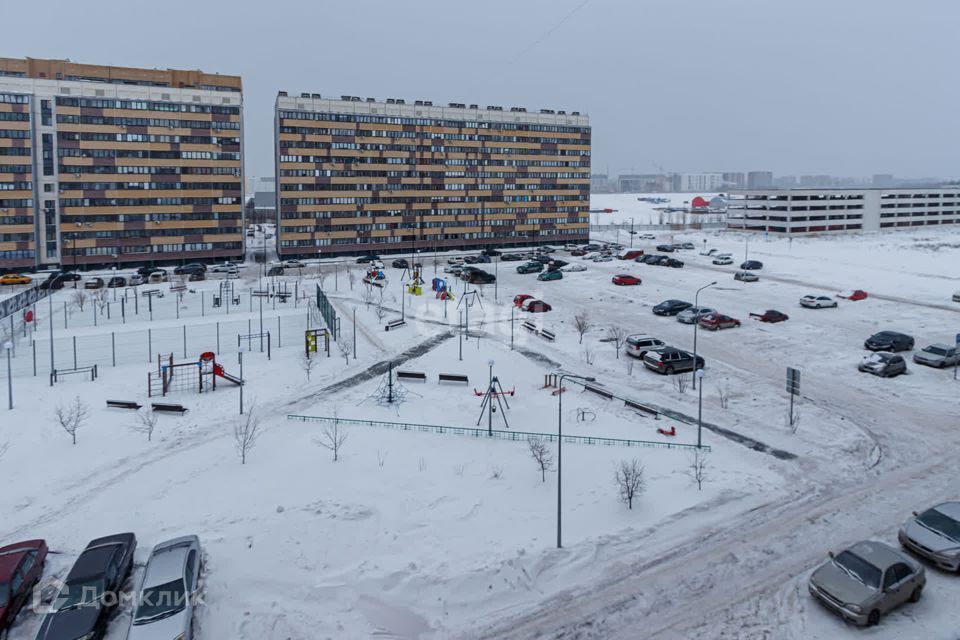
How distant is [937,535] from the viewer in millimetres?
16438

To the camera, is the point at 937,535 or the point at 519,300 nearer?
the point at 937,535

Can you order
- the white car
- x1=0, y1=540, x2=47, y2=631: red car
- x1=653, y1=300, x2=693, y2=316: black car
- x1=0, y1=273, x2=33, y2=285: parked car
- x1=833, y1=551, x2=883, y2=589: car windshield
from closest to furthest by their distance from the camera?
x1=0, y1=540, x2=47, y2=631: red car → x1=833, y1=551, x2=883, y2=589: car windshield → x1=653, y1=300, x2=693, y2=316: black car → the white car → x1=0, y1=273, x2=33, y2=285: parked car

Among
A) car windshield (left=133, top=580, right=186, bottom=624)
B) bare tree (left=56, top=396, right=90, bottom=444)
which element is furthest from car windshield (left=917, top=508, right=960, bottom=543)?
bare tree (left=56, top=396, right=90, bottom=444)

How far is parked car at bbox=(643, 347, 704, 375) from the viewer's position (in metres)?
32.8

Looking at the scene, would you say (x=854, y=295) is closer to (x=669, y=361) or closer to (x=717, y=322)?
(x=717, y=322)

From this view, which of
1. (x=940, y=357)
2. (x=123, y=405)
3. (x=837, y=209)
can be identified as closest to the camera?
(x=123, y=405)

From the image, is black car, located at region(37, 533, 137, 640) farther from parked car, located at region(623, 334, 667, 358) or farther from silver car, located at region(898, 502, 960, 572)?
parked car, located at region(623, 334, 667, 358)

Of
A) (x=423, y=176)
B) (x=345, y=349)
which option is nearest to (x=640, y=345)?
(x=345, y=349)

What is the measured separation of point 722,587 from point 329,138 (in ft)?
271

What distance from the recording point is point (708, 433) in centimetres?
2483

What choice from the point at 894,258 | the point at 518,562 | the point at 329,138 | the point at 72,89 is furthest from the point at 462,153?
the point at 518,562

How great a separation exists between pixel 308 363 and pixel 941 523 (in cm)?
2641

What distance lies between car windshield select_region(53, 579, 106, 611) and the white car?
5006 centimetres

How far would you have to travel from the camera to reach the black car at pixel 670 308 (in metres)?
47.3
